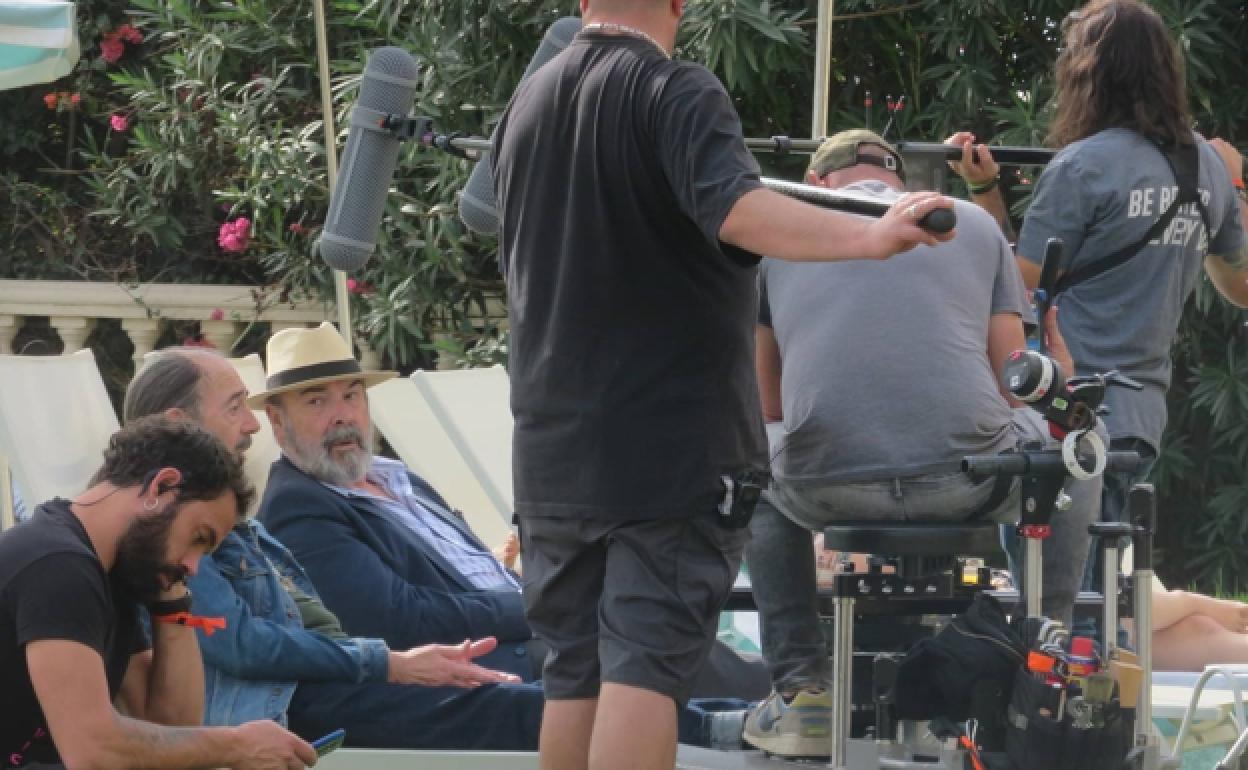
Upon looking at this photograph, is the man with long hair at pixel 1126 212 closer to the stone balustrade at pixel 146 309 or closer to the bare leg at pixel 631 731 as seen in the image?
the bare leg at pixel 631 731

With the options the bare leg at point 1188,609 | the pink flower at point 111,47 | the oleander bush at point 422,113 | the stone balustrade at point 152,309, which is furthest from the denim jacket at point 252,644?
the pink flower at point 111,47

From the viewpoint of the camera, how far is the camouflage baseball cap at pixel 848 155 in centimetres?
436

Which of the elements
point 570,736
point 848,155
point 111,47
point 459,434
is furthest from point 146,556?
A: point 111,47

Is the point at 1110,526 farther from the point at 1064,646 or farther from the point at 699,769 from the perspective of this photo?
the point at 699,769

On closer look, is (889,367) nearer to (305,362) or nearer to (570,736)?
(570,736)

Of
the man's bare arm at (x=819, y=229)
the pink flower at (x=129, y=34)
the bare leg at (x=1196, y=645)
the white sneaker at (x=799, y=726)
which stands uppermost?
the man's bare arm at (x=819, y=229)

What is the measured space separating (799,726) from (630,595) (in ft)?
3.98

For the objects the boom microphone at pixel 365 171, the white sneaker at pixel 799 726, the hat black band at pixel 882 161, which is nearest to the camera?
the white sneaker at pixel 799 726

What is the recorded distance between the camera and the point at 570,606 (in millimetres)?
3297

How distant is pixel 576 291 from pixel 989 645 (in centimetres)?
121

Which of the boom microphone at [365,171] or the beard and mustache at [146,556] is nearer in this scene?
the beard and mustache at [146,556]

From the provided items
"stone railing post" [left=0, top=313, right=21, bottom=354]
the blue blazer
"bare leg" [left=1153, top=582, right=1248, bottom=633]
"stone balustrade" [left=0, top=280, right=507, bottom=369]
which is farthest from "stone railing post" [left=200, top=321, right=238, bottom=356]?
"bare leg" [left=1153, top=582, right=1248, bottom=633]

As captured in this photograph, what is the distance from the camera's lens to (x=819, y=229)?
2846 mm

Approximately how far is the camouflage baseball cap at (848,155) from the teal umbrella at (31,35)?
2.36 meters
